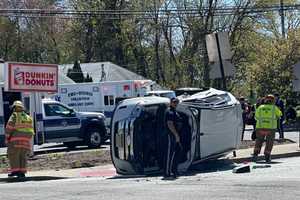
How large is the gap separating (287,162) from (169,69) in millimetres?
40471

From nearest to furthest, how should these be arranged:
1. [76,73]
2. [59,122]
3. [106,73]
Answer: [59,122], [76,73], [106,73]

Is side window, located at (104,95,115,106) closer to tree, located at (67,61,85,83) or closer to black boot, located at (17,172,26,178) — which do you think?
tree, located at (67,61,85,83)

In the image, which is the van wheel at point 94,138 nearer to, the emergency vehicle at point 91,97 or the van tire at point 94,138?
the van tire at point 94,138

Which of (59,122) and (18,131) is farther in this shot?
(59,122)

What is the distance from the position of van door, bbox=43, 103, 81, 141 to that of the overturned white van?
9.01 metres

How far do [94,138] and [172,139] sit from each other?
35.9ft

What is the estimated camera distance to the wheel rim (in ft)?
88.5

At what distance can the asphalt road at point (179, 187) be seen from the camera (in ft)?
39.5

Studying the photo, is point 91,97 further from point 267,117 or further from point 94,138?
point 267,117

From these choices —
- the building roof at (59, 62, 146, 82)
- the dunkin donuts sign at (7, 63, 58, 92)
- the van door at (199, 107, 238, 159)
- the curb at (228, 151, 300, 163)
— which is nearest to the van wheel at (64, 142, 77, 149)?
the dunkin donuts sign at (7, 63, 58, 92)

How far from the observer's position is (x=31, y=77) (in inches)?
861

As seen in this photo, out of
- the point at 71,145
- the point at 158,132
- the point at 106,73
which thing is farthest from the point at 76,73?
the point at 158,132

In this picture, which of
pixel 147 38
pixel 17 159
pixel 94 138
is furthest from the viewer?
pixel 147 38

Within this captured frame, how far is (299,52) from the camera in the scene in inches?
1577
